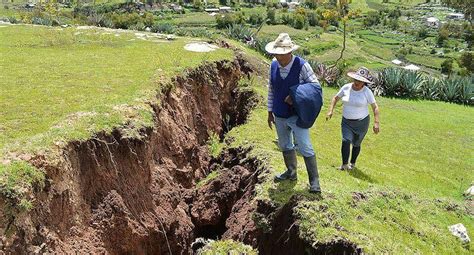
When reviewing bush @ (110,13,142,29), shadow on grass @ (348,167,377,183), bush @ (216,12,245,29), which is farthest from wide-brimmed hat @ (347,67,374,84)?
bush @ (216,12,245,29)

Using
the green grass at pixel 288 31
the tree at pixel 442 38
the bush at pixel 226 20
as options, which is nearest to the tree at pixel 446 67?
the green grass at pixel 288 31

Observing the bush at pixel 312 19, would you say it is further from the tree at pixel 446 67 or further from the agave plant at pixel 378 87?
the agave plant at pixel 378 87

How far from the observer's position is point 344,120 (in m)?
9.86

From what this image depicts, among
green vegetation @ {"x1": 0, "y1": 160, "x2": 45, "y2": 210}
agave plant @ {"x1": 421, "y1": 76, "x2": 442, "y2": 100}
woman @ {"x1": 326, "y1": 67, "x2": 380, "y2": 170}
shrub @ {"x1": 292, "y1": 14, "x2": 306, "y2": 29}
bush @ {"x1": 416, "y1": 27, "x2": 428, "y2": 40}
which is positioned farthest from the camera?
bush @ {"x1": 416, "y1": 27, "x2": 428, "y2": 40}

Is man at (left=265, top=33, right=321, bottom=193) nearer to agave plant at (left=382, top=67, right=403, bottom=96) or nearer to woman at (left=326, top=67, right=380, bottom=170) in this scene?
woman at (left=326, top=67, right=380, bottom=170)

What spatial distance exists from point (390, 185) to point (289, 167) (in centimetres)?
267

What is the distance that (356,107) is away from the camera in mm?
9508

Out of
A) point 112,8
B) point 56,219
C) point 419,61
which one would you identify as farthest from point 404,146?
point 112,8

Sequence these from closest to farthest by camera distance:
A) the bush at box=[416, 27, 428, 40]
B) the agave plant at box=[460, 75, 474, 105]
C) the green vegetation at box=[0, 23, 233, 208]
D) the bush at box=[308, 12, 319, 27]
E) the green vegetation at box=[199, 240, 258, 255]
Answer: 1. the green vegetation at box=[199, 240, 258, 255]
2. the green vegetation at box=[0, 23, 233, 208]
3. the agave plant at box=[460, 75, 474, 105]
4. the bush at box=[308, 12, 319, 27]
5. the bush at box=[416, 27, 428, 40]

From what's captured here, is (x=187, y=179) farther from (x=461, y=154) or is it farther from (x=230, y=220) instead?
(x=461, y=154)

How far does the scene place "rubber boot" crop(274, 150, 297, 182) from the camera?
26.4ft

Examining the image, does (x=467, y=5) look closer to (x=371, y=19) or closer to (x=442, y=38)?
(x=442, y=38)

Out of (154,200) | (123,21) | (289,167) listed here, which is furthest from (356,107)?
(123,21)

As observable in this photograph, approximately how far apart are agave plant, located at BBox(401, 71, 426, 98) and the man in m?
17.5
